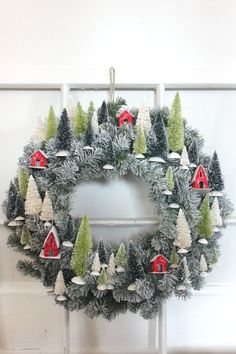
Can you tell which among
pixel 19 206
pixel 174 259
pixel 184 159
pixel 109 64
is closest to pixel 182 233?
pixel 174 259

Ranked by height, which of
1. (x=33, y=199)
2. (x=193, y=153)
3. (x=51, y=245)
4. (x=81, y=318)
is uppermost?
(x=193, y=153)

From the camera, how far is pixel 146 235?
94cm

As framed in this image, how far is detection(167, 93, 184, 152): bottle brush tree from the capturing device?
86cm

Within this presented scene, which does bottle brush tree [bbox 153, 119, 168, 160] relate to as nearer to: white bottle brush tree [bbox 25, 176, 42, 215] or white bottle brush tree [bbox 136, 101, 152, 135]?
white bottle brush tree [bbox 136, 101, 152, 135]

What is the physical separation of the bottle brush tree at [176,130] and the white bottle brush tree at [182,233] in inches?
6.3

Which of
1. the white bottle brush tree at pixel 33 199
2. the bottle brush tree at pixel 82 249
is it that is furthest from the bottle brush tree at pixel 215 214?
the white bottle brush tree at pixel 33 199

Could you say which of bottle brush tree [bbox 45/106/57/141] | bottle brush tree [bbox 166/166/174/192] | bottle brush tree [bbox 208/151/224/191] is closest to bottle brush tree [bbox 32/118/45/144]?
bottle brush tree [bbox 45/106/57/141]

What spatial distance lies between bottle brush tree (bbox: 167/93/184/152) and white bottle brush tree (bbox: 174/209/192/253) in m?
0.16

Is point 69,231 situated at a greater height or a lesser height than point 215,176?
lesser

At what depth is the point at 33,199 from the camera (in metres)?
0.85

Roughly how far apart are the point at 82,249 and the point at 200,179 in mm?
338

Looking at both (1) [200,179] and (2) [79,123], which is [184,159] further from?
(2) [79,123]

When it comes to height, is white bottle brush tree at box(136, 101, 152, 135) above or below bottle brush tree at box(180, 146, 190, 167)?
above

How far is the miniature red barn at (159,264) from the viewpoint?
2.79 feet
